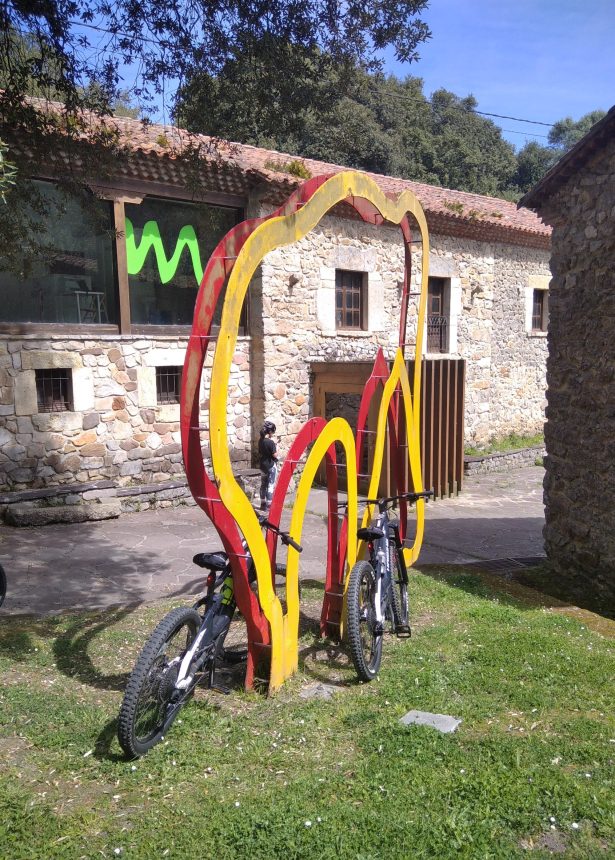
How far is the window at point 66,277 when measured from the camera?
9.09 m

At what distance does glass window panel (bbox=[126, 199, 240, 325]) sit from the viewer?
10336 mm

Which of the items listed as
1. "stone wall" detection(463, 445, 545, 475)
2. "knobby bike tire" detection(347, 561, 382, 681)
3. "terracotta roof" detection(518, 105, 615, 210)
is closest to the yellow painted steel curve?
"knobby bike tire" detection(347, 561, 382, 681)

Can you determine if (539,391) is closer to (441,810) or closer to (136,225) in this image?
(136,225)

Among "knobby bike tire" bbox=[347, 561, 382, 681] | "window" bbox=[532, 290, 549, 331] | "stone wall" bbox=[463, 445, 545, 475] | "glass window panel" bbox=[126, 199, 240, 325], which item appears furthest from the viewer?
"window" bbox=[532, 290, 549, 331]

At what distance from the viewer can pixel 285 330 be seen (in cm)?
1173

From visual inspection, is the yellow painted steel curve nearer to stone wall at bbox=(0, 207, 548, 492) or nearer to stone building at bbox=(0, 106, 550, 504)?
stone building at bbox=(0, 106, 550, 504)

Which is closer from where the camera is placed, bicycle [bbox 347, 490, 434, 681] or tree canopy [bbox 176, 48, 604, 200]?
bicycle [bbox 347, 490, 434, 681]

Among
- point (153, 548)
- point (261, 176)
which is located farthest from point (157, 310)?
point (153, 548)

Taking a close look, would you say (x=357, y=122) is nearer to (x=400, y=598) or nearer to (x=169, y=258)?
(x=169, y=258)

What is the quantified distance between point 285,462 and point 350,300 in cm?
916

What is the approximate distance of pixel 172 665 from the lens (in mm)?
3477

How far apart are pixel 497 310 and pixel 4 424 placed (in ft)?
38.0

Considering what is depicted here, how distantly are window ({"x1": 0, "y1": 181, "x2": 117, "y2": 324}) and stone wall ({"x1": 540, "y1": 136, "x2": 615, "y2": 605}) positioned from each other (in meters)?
5.87

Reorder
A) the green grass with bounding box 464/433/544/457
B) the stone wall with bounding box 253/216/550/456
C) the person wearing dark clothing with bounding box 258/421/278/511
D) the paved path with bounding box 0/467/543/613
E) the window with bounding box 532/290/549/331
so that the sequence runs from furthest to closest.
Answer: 1. the window with bounding box 532/290/549/331
2. the green grass with bounding box 464/433/544/457
3. the stone wall with bounding box 253/216/550/456
4. the person wearing dark clothing with bounding box 258/421/278/511
5. the paved path with bounding box 0/467/543/613
